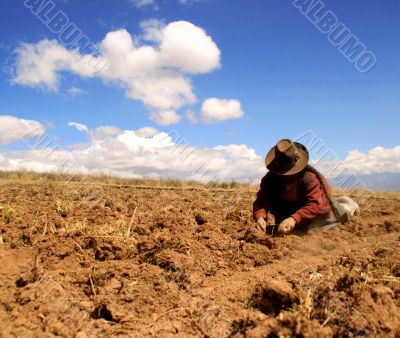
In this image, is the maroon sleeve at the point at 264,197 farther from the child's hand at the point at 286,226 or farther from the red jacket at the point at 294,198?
the child's hand at the point at 286,226

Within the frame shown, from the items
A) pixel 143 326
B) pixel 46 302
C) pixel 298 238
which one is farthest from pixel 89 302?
pixel 298 238

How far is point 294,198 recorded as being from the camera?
577 centimetres

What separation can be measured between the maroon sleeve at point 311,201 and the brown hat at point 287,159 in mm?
193

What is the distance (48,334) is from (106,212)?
3.56m

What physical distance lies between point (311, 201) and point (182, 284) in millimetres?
2881

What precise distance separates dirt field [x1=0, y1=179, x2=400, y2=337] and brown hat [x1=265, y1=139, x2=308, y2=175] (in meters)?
1.14

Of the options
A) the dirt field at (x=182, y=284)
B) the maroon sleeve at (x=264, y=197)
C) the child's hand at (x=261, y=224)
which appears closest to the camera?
the dirt field at (x=182, y=284)

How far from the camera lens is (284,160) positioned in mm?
5531

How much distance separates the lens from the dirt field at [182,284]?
8.24 feet

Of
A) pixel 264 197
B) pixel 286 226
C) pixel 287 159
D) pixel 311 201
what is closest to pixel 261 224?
pixel 286 226

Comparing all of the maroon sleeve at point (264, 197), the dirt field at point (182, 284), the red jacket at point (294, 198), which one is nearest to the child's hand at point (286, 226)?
the red jacket at point (294, 198)

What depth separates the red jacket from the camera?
5520 mm

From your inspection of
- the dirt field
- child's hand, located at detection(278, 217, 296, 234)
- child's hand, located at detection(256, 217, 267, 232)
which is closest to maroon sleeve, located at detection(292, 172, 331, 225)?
child's hand, located at detection(278, 217, 296, 234)

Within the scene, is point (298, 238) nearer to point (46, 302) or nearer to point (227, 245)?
point (227, 245)
